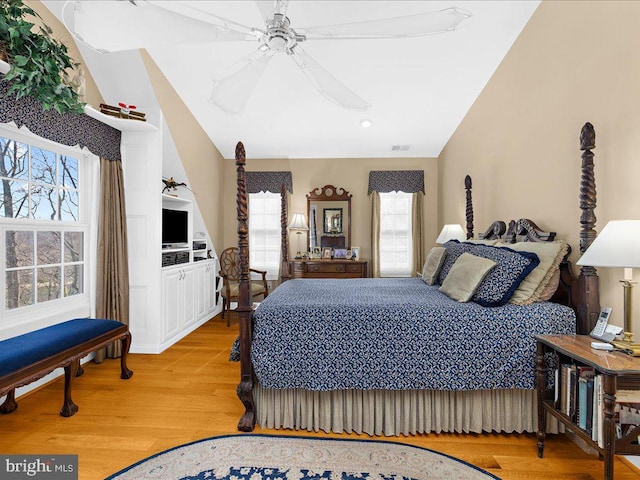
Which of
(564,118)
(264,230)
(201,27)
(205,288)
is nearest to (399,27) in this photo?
(201,27)

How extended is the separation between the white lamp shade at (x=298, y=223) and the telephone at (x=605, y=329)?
3.82 m

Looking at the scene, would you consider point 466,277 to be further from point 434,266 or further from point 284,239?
point 284,239

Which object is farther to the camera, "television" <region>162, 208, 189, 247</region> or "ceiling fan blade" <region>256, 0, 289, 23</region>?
"television" <region>162, 208, 189, 247</region>

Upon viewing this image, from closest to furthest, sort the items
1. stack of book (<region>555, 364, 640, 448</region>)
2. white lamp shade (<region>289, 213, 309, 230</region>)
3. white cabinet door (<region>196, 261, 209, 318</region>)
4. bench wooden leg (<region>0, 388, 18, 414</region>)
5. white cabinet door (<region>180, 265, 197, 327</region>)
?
stack of book (<region>555, 364, 640, 448</region>)
bench wooden leg (<region>0, 388, 18, 414</region>)
white cabinet door (<region>180, 265, 197, 327</region>)
white cabinet door (<region>196, 261, 209, 318</region>)
white lamp shade (<region>289, 213, 309, 230</region>)

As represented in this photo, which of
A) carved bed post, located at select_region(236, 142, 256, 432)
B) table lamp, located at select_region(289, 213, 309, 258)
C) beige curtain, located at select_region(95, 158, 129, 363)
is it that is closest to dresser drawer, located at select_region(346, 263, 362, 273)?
table lamp, located at select_region(289, 213, 309, 258)

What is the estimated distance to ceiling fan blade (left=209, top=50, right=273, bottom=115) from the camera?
214 cm

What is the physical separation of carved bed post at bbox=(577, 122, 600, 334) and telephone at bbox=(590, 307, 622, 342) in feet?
0.50

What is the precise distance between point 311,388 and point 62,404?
1861 mm

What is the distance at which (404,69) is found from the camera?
3375 millimetres

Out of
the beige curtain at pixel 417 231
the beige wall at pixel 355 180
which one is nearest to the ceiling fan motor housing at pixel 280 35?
the beige wall at pixel 355 180

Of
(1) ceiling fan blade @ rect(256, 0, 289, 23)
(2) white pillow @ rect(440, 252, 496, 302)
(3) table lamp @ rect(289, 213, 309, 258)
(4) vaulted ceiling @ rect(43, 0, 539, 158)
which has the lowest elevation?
(2) white pillow @ rect(440, 252, 496, 302)

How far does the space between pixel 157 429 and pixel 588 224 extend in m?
2.81

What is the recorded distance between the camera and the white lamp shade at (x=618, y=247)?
4.74 feet

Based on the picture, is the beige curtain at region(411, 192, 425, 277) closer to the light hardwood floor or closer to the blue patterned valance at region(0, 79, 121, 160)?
the light hardwood floor
